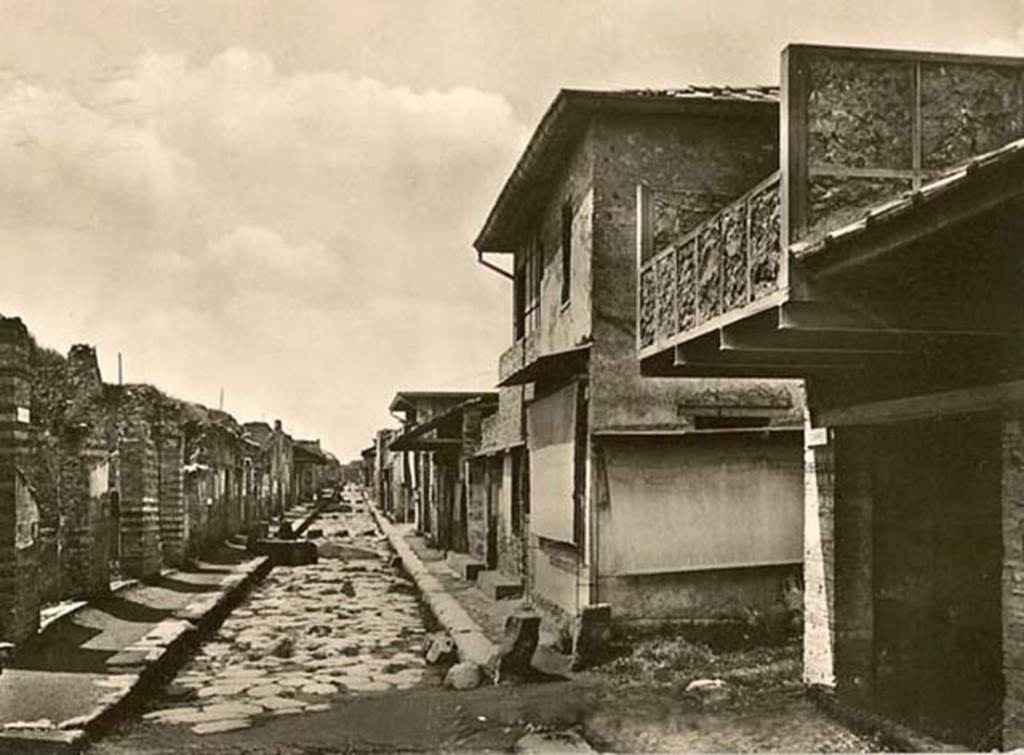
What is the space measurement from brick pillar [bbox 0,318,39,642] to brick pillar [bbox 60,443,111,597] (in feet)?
13.9

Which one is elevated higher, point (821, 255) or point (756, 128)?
point (756, 128)

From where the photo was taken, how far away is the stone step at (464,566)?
20875mm

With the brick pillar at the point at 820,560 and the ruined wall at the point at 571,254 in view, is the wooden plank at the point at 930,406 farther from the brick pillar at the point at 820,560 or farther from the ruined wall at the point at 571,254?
the ruined wall at the point at 571,254

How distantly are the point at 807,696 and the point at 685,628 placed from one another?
312 centimetres

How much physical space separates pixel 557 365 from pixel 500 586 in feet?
18.5

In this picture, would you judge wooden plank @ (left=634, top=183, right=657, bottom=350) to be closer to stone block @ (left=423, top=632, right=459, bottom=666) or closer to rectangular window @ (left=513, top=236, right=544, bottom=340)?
stone block @ (left=423, top=632, right=459, bottom=666)

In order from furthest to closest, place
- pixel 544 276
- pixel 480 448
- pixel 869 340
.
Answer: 1. pixel 480 448
2. pixel 544 276
3. pixel 869 340

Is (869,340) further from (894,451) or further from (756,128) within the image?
(756,128)

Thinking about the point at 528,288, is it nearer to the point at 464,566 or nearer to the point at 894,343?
the point at 464,566

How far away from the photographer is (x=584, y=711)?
9750 millimetres

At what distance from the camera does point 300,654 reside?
14078 mm

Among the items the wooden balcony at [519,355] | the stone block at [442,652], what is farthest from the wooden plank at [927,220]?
the wooden balcony at [519,355]

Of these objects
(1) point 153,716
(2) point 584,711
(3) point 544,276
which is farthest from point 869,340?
(3) point 544,276

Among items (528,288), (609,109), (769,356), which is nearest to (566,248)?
(609,109)
